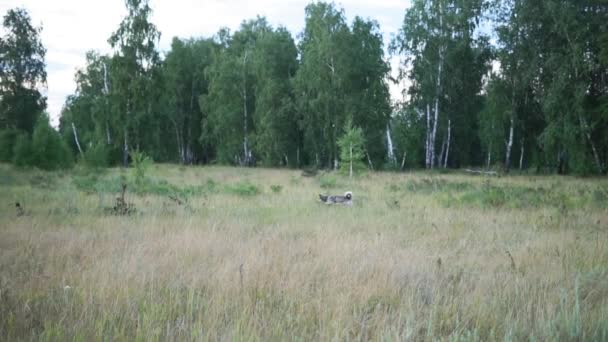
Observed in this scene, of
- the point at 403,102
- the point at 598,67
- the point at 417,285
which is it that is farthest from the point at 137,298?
the point at 403,102

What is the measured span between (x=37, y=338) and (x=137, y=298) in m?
0.78

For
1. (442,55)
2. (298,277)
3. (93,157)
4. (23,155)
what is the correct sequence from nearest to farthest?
(298,277) < (23,155) < (93,157) < (442,55)

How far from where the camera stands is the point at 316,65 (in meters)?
29.3

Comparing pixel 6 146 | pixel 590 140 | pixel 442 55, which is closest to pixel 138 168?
pixel 6 146

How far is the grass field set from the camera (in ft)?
9.10

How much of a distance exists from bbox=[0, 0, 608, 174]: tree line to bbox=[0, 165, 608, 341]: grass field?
14.5 m

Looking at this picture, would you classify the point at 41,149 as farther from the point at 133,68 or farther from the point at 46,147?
the point at 133,68

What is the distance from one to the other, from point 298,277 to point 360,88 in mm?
27915

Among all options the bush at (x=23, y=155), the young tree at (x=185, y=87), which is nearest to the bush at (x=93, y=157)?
the bush at (x=23, y=155)

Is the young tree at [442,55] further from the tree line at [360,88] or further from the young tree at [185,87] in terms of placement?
the young tree at [185,87]

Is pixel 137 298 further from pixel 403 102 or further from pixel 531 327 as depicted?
pixel 403 102

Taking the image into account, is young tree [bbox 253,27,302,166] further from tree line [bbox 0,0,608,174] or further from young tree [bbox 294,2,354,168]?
young tree [bbox 294,2,354,168]

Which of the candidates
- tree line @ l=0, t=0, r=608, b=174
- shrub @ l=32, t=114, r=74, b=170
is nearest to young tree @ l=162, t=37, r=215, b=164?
tree line @ l=0, t=0, r=608, b=174

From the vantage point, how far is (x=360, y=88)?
3041 cm
